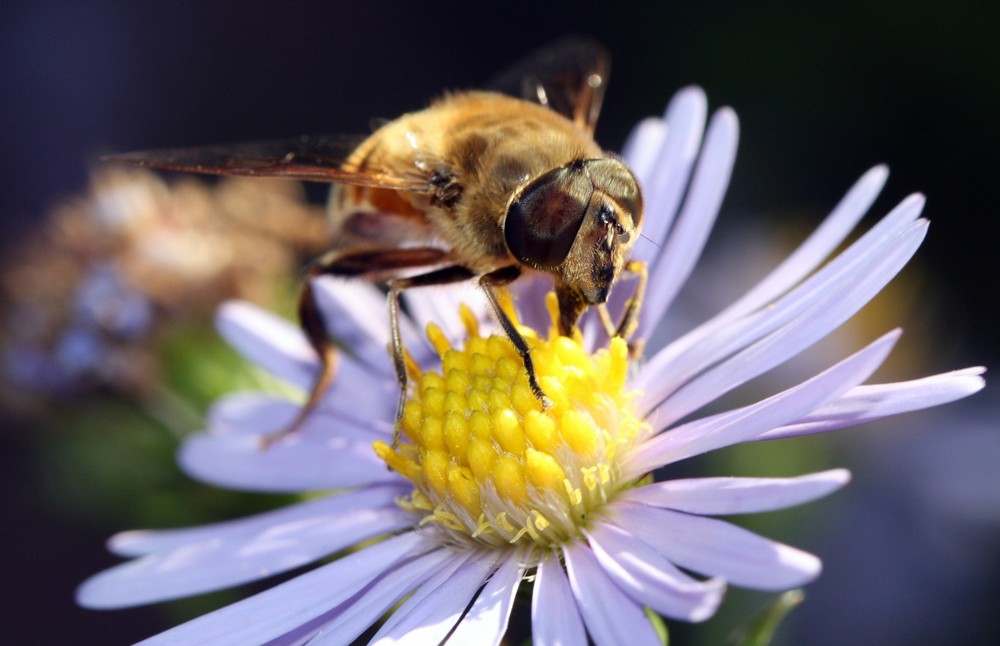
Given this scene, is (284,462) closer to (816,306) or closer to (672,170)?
(672,170)

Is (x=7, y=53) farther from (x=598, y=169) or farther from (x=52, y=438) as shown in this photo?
(x=598, y=169)

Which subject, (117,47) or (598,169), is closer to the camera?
(598,169)

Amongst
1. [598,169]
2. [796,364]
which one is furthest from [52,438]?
[796,364]

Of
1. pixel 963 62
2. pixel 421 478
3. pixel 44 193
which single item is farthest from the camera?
pixel 44 193

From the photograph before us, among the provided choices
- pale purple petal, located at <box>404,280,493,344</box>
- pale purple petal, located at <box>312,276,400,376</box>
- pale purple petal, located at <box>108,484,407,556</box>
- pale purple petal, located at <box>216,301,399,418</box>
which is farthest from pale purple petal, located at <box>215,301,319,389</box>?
pale purple petal, located at <box>108,484,407,556</box>

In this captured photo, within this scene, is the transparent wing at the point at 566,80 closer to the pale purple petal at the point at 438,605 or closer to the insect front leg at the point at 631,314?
the insect front leg at the point at 631,314

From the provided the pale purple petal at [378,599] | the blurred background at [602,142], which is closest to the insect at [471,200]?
the pale purple petal at [378,599]
